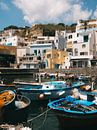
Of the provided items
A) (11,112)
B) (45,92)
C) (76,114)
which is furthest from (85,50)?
(76,114)

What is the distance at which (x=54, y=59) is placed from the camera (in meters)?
80.1

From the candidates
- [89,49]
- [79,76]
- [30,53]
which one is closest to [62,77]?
[79,76]

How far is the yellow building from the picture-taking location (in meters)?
79.7

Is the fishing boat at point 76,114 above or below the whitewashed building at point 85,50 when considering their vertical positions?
below

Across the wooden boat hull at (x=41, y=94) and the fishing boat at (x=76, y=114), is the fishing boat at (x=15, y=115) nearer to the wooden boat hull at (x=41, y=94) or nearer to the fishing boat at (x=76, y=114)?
the fishing boat at (x=76, y=114)

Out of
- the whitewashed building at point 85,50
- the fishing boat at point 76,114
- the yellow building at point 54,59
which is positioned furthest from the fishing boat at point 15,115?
the yellow building at point 54,59

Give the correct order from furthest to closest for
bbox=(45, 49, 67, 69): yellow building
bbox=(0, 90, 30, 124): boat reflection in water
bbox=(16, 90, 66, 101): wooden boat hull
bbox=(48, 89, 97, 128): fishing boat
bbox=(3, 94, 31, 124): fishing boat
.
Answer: bbox=(45, 49, 67, 69): yellow building → bbox=(16, 90, 66, 101): wooden boat hull → bbox=(3, 94, 31, 124): fishing boat → bbox=(0, 90, 30, 124): boat reflection in water → bbox=(48, 89, 97, 128): fishing boat

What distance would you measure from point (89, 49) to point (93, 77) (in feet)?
55.8

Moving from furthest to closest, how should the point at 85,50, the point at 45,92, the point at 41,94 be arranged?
the point at 85,50 → the point at 45,92 → the point at 41,94

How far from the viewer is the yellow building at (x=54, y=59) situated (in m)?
79.7

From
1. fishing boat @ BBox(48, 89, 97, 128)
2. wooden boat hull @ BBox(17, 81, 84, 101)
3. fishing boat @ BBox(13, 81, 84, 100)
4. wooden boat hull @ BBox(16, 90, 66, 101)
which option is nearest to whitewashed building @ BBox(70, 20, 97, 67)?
fishing boat @ BBox(13, 81, 84, 100)

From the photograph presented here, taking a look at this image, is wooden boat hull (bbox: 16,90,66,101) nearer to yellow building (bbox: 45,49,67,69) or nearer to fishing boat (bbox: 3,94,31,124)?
fishing boat (bbox: 3,94,31,124)

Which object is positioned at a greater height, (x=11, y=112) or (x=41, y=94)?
(x=41, y=94)

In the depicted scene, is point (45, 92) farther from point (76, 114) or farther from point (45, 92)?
point (76, 114)
